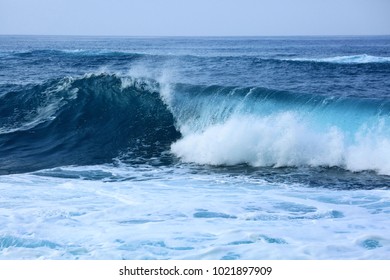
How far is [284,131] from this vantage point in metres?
10.4

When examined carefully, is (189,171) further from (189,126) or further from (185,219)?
(189,126)

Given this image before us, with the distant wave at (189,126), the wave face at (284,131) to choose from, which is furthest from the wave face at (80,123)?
the wave face at (284,131)

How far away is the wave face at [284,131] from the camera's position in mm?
9680

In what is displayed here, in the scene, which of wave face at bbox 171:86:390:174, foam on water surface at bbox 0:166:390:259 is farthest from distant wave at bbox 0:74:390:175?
foam on water surface at bbox 0:166:390:259

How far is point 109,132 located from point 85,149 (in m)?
1.67

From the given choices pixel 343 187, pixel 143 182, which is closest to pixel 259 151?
pixel 343 187

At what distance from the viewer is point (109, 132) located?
41.6ft

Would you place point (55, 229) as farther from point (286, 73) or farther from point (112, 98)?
point (286, 73)

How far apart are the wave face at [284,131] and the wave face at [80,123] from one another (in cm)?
103

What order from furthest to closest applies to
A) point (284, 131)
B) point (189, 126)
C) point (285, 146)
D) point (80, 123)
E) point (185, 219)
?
point (80, 123) < point (189, 126) < point (284, 131) < point (285, 146) < point (185, 219)

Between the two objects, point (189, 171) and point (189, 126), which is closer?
point (189, 171)

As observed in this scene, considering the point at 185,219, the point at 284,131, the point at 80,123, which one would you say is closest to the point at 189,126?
the point at 284,131

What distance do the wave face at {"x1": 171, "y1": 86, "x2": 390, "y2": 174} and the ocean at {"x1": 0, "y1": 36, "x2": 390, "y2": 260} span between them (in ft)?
0.12

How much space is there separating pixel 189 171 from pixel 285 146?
7.42ft
